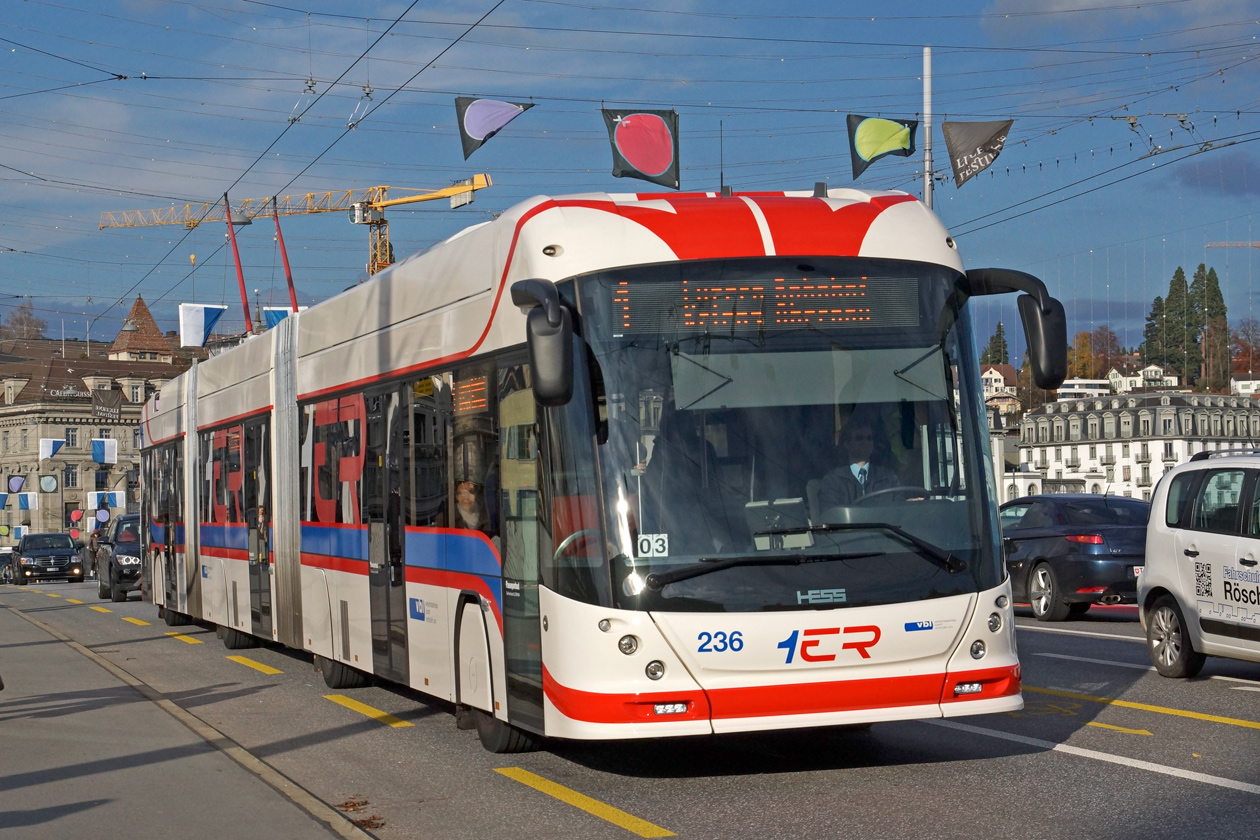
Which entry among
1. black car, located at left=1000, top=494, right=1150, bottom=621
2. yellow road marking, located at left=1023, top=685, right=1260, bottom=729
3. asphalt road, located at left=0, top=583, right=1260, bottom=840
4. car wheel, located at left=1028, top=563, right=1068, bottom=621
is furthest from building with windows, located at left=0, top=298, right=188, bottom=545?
yellow road marking, located at left=1023, top=685, right=1260, bottom=729

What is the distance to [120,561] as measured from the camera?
110 feet

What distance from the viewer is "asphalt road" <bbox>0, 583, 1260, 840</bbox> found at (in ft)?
25.0

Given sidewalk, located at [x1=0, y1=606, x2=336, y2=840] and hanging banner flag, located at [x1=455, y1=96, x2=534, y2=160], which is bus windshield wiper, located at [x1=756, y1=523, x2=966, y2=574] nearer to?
sidewalk, located at [x1=0, y1=606, x2=336, y2=840]

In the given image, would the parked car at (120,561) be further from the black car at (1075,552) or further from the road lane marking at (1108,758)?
the road lane marking at (1108,758)

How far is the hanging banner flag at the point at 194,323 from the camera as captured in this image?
3775 cm

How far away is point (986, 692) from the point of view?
28.0 ft

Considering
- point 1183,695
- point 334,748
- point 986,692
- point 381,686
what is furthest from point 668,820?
point 381,686

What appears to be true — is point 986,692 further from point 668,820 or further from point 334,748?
point 334,748

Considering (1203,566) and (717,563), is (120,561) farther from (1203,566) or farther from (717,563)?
(717,563)

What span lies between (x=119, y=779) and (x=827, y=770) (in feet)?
13.3

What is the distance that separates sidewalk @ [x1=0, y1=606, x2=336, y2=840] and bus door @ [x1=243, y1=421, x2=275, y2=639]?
2.43 metres

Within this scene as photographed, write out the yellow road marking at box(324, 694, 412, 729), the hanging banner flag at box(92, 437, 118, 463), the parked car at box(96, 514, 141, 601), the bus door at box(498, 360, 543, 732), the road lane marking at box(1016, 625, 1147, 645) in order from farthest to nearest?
the hanging banner flag at box(92, 437, 118, 463)
the parked car at box(96, 514, 141, 601)
the road lane marking at box(1016, 625, 1147, 645)
the yellow road marking at box(324, 694, 412, 729)
the bus door at box(498, 360, 543, 732)

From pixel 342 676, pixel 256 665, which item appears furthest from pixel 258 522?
pixel 342 676

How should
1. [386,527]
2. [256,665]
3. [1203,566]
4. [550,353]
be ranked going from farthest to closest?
[256,665] < [1203,566] < [386,527] < [550,353]
